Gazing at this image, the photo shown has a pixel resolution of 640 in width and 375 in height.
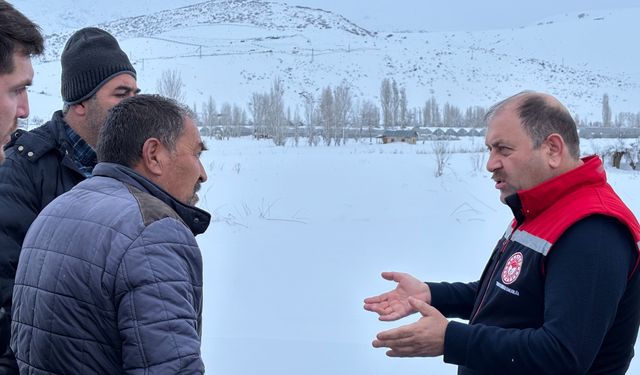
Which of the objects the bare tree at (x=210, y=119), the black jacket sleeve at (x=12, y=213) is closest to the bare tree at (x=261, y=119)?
the bare tree at (x=210, y=119)

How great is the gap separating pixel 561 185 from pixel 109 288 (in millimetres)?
1306

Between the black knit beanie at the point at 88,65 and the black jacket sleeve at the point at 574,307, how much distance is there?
192 cm

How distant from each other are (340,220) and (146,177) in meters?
8.91

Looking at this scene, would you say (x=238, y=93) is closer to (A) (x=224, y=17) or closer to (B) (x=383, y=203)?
(A) (x=224, y=17)

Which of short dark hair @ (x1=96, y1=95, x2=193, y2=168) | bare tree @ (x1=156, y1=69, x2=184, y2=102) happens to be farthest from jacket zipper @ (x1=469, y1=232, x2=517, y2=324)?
bare tree @ (x1=156, y1=69, x2=184, y2=102)

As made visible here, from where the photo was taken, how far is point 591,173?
5.69ft

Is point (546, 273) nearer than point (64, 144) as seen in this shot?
Yes

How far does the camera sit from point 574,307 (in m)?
1.53

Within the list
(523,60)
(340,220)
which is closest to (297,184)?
(340,220)

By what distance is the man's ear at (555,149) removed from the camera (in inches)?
70.8

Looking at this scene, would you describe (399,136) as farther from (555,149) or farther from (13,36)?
(13,36)

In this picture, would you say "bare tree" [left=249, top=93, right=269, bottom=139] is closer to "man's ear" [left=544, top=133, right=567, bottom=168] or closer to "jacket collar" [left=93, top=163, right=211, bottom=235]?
"man's ear" [left=544, top=133, right=567, bottom=168]

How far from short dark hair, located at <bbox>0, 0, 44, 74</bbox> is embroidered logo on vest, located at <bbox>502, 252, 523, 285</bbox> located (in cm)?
142

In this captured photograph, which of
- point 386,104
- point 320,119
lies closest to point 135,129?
point 320,119
